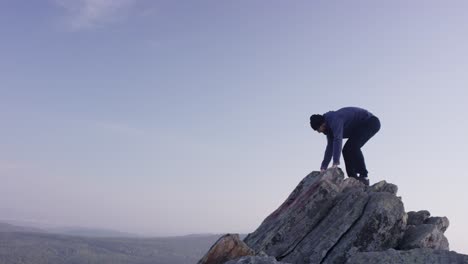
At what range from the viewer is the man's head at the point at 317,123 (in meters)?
19.9

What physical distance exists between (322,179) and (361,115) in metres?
4.00

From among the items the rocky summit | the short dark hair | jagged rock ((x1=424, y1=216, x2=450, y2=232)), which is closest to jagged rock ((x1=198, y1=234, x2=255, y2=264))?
the rocky summit

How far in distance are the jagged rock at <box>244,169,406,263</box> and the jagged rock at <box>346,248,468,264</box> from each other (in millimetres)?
2710

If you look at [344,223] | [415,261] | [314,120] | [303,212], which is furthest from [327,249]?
[314,120]

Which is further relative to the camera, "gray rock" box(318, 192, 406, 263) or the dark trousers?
the dark trousers

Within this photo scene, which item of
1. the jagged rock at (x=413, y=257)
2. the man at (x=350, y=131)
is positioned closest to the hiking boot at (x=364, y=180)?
the man at (x=350, y=131)

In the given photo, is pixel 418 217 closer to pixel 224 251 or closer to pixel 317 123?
pixel 317 123

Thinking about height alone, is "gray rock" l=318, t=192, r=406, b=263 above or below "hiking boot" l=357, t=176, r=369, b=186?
below

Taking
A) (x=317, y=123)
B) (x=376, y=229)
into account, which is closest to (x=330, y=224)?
(x=376, y=229)

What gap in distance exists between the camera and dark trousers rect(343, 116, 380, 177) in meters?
20.4

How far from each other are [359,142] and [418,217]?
453 cm

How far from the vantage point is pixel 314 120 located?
65.3 ft

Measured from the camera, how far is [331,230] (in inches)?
645

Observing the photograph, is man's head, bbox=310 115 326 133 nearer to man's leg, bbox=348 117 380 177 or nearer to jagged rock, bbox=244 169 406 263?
man's leg, bbox=348 117 380 177
